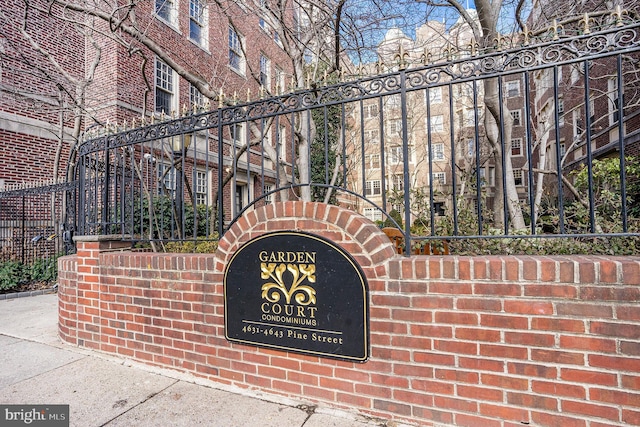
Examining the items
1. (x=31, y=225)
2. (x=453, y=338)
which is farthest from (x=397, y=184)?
(x=31, y=225)

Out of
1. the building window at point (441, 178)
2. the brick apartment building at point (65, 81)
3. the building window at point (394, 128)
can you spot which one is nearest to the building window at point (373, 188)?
the building window at point (441, 178)

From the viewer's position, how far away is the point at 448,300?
2.22m

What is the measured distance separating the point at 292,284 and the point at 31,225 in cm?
1009

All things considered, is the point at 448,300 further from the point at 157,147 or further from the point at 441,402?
the point at 157,147

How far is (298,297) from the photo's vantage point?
263 cm

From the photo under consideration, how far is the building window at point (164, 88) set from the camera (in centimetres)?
1144

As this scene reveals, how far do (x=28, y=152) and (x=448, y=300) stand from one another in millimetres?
12015

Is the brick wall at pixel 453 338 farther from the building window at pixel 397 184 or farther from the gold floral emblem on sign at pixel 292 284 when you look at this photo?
the building window at pixel 397 184

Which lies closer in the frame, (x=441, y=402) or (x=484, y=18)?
(x=441, y=402)

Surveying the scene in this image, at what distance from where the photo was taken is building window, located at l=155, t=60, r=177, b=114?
11.4m

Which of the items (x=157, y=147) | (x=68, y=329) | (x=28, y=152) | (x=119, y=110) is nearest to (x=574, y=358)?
(x=68, y=329)

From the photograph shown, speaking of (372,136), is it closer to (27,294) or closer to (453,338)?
(453,338)

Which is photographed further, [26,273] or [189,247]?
[26,273]

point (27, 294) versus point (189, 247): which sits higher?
point (189, 247)
